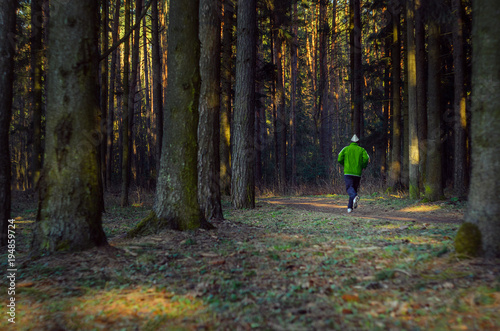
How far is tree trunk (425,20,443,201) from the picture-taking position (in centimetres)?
1243

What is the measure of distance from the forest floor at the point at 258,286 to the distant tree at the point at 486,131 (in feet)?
1.41

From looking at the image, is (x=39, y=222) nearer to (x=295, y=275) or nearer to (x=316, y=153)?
(x=295, y=275)

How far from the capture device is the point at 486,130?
3.99 metres

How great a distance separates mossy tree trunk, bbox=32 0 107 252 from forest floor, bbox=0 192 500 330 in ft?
1.15

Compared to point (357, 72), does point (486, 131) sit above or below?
below

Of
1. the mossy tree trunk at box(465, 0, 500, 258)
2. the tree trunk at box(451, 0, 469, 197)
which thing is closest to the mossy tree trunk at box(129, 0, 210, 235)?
the mossy tree trunk at box(465, 0, 500, 258)

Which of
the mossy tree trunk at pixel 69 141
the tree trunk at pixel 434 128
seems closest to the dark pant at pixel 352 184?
the tree trunk at pixel 434 128

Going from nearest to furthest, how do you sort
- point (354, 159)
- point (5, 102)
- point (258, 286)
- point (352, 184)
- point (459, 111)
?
point (258, 286) < point (5, 102) < point (354, 159) < point (352, 184) < point (459, 111)

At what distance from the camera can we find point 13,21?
6438 mm

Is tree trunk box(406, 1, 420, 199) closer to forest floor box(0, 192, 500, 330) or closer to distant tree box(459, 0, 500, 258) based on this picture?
forest floor box(0, 192, 500, 330)

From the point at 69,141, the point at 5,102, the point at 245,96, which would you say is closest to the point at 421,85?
the point at 245,96

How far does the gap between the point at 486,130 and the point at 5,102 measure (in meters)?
7.59

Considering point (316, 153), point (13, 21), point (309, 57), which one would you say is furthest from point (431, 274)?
point (309, 57)

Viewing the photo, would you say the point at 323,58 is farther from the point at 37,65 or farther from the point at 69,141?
the point at 69,141
